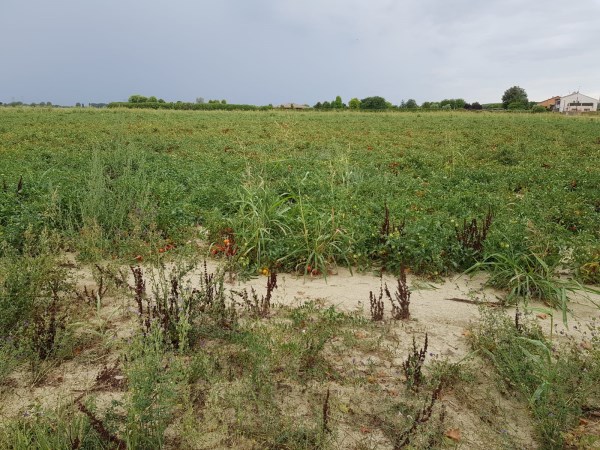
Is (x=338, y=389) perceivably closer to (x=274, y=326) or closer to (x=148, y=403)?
(x=274, y=326)

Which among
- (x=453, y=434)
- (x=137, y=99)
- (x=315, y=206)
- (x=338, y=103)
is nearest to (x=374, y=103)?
(x=338, y=103)

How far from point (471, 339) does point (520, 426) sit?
2.84 ft

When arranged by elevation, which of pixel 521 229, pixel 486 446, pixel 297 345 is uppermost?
pixel 521 229

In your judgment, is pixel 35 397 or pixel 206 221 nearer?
pixel 35 397

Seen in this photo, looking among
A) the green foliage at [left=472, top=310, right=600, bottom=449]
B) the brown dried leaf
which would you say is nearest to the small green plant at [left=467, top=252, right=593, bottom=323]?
the green foliage at [left=472, top=310, right=600, bottom=449]

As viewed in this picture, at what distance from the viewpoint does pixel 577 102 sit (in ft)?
303

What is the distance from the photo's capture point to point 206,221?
18.9 feet

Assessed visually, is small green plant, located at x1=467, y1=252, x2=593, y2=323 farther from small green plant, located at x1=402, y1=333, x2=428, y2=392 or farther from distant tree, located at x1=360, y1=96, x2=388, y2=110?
distant tree, located at x1=360, y1=96, x2=388, y2=110

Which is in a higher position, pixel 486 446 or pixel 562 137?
pixel 562 137

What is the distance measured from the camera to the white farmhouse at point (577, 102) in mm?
92750

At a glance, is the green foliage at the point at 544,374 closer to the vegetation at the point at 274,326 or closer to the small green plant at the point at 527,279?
the vegetation at the point at 274,326

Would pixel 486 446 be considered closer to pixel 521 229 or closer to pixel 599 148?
pixel 521 229

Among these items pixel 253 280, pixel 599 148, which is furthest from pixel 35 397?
pixel 599 148

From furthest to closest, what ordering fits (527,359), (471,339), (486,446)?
(471,339) < (527,359) < (486,446)
